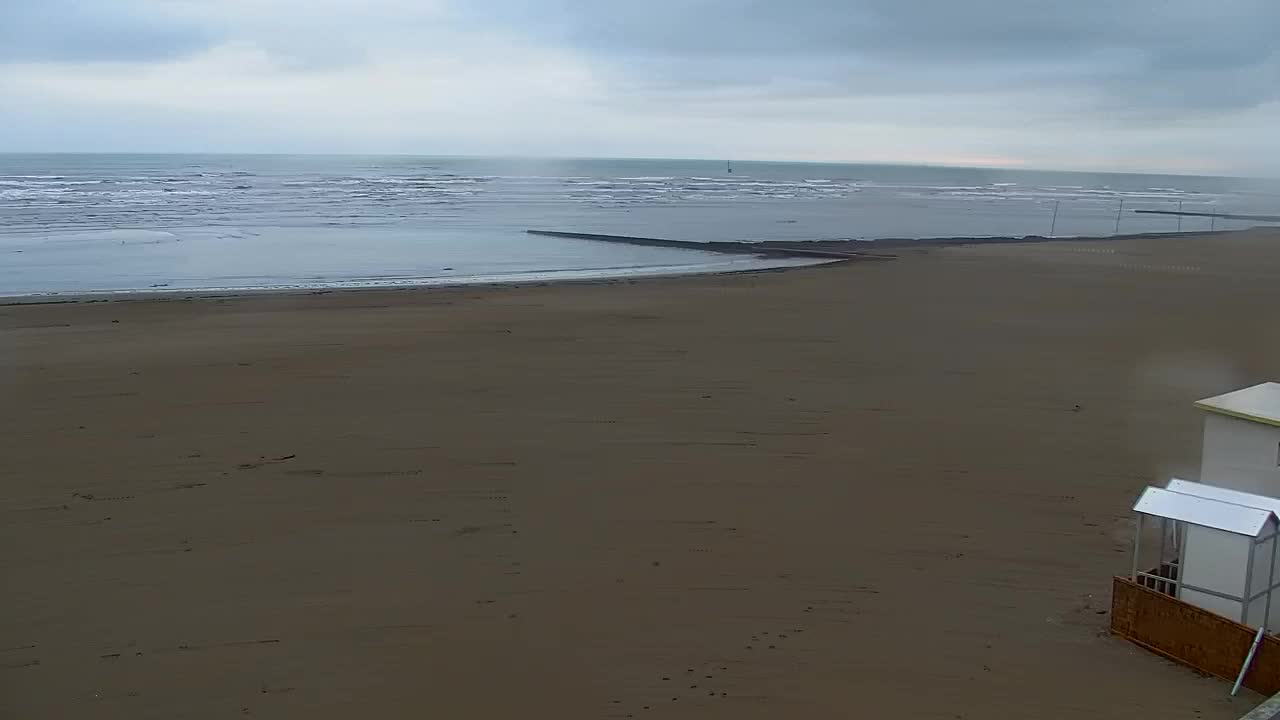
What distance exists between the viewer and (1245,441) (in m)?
4.77

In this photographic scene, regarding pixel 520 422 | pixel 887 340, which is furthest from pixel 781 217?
pixel 520 422

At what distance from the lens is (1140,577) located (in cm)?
495

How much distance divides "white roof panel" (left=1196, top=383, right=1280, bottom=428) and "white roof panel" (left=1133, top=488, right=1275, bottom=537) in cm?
45

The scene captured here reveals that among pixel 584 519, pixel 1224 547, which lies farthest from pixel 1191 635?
pixel 584 519

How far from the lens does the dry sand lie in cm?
450

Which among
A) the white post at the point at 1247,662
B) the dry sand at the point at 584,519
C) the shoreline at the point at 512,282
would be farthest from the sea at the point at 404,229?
the white post at the point at 1247,662

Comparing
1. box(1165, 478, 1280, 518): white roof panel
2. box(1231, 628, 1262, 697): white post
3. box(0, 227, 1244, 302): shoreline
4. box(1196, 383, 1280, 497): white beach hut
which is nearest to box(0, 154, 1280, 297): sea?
box(0, 227, 1244, 302): shoreline

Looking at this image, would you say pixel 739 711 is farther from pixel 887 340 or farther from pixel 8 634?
pixel 887 340

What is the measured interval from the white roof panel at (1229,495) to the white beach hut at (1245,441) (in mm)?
76

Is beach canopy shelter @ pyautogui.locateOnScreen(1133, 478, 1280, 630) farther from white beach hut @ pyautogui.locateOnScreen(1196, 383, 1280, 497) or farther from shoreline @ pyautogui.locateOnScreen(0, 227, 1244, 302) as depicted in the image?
shoreline @ pyautogui.locateOnScreen(0, 227, 1244, 302)

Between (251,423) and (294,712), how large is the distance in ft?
16.5

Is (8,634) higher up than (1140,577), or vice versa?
(1140,577)

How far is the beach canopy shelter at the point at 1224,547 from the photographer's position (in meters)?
4.36

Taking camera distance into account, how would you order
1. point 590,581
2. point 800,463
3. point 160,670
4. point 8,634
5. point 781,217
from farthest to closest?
point 781,217, point 800,463, point 590,581, point 8,634, point 160,670
